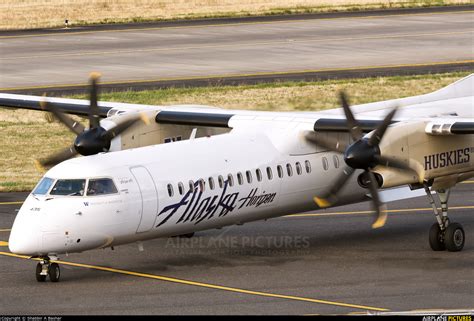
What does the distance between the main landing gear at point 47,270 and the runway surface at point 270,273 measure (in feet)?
0.59

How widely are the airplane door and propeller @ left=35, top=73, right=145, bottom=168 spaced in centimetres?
276

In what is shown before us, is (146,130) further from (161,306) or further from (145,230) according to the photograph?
(161,306)

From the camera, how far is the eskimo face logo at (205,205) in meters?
26.8

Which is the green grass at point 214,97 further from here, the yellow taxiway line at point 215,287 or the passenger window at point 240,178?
the passenger window at point 240,178

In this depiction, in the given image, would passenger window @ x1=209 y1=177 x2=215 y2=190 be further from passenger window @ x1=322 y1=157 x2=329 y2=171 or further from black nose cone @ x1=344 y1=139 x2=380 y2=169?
passenger window @ x1=322 y1=157 x2=329 y2=171

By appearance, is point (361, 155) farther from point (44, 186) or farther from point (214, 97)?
point (214, 97)

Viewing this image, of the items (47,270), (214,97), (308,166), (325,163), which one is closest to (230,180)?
(308,166)

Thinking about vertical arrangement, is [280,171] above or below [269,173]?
above

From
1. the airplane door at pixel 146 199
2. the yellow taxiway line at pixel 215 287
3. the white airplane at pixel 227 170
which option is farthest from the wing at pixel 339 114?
the yellow taxiway line at pixel 215 287

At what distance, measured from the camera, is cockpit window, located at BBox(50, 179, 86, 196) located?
25.9m

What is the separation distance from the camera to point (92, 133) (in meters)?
29.0

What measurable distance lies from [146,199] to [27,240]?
283cm

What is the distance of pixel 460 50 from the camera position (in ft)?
212

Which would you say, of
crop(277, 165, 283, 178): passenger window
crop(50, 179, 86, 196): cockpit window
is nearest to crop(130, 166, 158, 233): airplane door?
crop(50, 179, 86, 196): cockpit window
